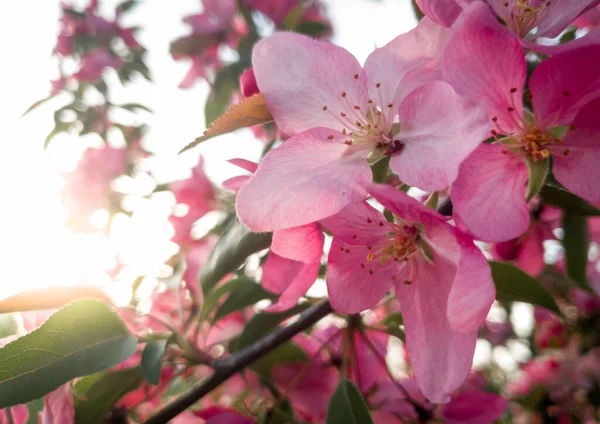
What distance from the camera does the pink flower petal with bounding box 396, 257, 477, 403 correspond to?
56 centimetres

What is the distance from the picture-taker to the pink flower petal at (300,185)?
1.84 ft

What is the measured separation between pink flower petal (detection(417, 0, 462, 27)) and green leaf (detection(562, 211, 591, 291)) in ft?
2.53

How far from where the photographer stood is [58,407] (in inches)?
30.1

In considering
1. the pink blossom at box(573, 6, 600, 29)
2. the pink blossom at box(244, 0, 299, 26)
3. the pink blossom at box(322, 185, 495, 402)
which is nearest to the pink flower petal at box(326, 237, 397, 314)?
the pink blossom at box(322, 185, 495, 402)

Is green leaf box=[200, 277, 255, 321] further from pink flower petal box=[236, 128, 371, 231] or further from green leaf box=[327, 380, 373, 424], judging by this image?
pink flower petal box=[236, 128, 371, 231]

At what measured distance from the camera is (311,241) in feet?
2.08

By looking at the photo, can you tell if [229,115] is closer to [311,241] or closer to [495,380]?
[311,241]

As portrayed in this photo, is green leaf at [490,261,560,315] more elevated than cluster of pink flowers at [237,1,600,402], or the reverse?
cluster of pink flowers at [237,1,600,402]

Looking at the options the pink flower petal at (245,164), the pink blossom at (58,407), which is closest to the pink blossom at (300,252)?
the pink flower petal at (245,164)

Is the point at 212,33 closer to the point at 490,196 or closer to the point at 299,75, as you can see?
the point at 299,75

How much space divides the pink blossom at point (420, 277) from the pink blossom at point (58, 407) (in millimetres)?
436

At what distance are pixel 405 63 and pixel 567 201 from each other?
0.41 m

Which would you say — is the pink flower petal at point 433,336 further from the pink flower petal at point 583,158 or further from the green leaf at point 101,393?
the green leaf at point 101,393

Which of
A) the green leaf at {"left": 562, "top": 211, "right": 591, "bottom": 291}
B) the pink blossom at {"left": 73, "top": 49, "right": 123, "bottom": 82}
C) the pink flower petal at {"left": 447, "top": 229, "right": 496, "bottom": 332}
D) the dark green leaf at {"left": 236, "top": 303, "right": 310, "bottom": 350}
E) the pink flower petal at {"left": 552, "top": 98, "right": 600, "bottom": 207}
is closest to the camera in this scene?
the pink flower petal at {"left": 447, "top": 229, "right": 496, "bottom": 332}
